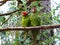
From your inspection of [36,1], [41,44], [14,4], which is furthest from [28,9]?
[41,44]

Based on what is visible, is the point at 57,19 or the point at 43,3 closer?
the point at 57,19

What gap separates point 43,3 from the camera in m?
1.52

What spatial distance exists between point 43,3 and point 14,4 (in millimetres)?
271

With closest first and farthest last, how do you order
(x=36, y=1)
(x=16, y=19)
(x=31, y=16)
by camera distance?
(x=31, y=16) < (x=36, y=1) < (x=16, y=19)

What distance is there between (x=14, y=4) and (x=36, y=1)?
0.91ft

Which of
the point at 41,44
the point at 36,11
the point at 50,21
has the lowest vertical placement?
the point at 41,44

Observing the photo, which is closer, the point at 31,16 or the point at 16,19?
the point at 31,16

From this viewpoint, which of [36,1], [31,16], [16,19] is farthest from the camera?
[16,19]

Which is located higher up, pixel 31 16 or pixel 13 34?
pixel 31 16

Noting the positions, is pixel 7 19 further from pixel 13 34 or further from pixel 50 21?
pixel 50 21

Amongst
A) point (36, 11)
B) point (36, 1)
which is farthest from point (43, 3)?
point (36, 11)

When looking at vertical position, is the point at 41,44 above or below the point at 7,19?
below

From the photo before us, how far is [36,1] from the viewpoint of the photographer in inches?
51.8

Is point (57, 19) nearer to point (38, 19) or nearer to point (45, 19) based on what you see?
Result: point (45, 19)
